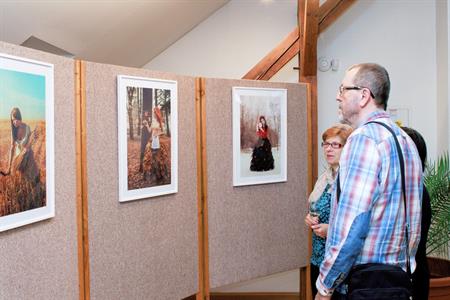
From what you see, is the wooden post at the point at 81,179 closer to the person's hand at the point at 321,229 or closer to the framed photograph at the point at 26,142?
the framed photograph at the point at 26,142

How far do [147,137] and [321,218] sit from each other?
3.72 ft

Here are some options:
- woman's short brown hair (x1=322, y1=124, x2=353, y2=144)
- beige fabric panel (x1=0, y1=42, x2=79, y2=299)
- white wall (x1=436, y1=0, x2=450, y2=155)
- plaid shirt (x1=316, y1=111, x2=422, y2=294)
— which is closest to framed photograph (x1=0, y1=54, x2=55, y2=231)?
beige fabric panel (x1=0, y1=42, x2=79, y2=299)

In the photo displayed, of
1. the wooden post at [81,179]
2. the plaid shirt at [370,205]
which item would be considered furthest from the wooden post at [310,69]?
the plaid shirt at [370,205]

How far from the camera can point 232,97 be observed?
362 cm

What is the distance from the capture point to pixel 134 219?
2.98 m

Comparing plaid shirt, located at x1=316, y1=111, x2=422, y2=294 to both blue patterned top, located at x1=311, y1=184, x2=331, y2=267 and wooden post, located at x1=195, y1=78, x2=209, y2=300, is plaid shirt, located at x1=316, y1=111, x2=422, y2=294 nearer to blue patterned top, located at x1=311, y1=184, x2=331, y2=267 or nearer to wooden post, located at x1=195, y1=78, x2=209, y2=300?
blue patterned top, located at x1=311, y1=184, x2=331, y2=267

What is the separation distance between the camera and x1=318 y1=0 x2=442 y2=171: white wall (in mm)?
4832

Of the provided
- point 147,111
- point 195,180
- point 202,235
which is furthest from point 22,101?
point 202,235

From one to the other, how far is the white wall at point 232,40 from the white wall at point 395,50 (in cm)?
55

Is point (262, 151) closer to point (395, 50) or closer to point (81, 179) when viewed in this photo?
point (81, 179)

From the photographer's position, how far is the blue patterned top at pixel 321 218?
305 centimetres

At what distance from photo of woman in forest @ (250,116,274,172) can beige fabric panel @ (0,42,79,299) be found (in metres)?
1.52

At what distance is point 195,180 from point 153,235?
19.9 inches

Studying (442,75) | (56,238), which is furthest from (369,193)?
(442,75)
